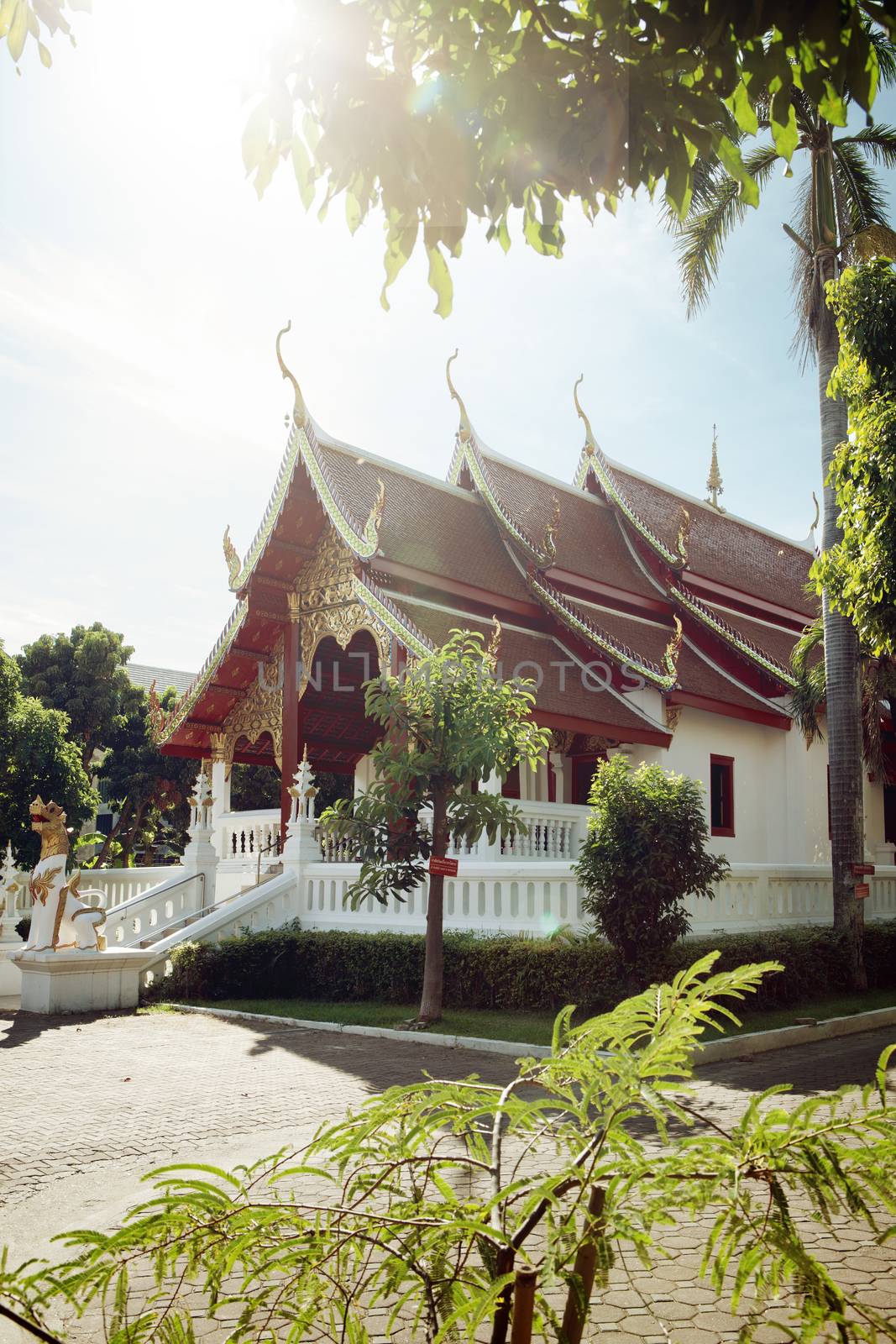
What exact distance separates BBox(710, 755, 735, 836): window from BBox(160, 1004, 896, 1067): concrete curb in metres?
7.06

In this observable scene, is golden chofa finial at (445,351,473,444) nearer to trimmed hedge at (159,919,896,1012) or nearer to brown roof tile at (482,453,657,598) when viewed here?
brown roof tile at (482,453,657,598)

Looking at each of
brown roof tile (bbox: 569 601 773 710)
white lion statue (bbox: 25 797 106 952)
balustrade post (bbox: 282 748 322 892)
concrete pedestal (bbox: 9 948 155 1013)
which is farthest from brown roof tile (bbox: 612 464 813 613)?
concrete pedestal (bbox: 9 948 155 1013)

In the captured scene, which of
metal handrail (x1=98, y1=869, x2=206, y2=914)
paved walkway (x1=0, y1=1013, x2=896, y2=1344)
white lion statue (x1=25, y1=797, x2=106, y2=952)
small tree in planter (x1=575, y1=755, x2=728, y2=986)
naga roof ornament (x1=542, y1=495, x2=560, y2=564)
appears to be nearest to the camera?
paved walkway (x1=0, y1=1013, x2=896, y2=1344)

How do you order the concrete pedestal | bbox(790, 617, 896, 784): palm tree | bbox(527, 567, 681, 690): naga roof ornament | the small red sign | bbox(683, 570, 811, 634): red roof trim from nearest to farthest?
the small red sign < the concrete pedestal < bbox(790, 617, 896, 784): palm tree < bbox(527, 567, 681, 690): naga roof ornament < bbox(683, 570, 811, 634): red roof trim

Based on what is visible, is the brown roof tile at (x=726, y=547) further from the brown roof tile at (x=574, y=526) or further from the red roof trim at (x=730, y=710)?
the red roof trim at (x=730, y=710)

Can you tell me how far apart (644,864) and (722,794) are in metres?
9.05

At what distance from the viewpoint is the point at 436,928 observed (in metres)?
10.7

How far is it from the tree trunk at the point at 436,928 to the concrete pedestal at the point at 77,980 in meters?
3.97

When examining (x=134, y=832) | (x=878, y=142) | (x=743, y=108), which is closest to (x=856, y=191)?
(x=878, y=142)

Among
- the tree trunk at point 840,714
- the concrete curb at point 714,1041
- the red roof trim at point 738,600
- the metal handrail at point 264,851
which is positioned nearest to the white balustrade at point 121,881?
the metal handrail at point 264,851

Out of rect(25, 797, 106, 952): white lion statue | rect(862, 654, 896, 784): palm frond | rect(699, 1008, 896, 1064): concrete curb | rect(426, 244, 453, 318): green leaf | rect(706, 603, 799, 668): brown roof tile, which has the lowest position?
rect(699, 1008, 896, 1064): concrete curb

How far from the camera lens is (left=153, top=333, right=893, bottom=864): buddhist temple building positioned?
16.8m

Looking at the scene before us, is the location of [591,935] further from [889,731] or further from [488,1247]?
[889,731]

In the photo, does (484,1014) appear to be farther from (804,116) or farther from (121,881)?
(804,116)
